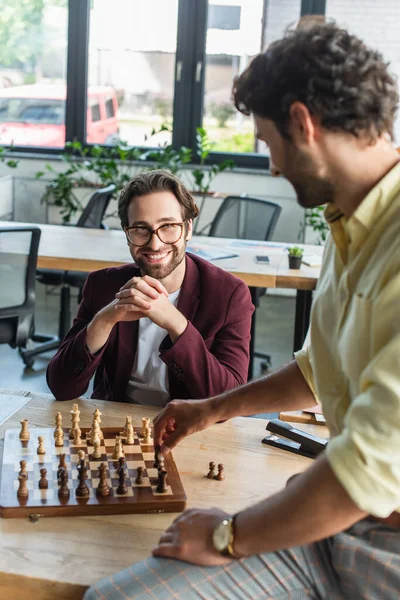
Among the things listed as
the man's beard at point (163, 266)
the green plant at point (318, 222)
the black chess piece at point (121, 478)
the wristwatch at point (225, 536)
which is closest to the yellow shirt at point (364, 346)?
the wristwatch at point (225, 536)

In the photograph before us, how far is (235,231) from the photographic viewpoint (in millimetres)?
5078

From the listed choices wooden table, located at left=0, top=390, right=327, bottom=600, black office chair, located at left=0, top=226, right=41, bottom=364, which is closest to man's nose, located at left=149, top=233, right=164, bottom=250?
wooden table, located at left=0, top=390, right=327, bottom=600

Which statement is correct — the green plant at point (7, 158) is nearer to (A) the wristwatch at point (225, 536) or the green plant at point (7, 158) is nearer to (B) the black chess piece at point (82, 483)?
(B) the black chess piece at point (82, 483)

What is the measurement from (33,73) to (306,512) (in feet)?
21.0

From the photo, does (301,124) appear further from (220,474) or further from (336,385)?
(220,474)

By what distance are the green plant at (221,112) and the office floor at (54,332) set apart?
157 centimetres

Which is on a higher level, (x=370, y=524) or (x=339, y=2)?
(x=339, y=2)

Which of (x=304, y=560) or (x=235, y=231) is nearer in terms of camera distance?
(x=304, y=560)

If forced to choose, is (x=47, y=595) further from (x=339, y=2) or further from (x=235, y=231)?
(x=339, y=2)

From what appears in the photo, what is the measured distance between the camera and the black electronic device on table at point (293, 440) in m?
1.73

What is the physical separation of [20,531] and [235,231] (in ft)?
12.6

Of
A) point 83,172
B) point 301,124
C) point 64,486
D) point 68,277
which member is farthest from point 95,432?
point 83,172

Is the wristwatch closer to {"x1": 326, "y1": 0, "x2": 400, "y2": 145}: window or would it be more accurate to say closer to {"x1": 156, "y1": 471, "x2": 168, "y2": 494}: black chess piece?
{"x1": 156, "y1": 471, "x2": 168, "y2": 494}: black chess piece

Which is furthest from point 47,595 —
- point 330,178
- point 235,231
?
point 235,231
